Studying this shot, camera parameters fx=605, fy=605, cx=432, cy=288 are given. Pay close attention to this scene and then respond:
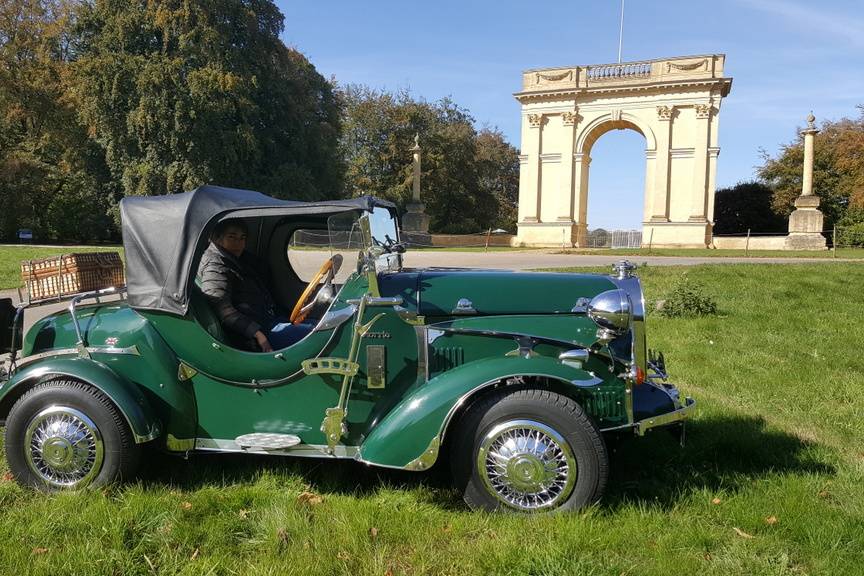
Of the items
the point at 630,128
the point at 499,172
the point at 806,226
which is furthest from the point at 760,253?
the point at 499,172

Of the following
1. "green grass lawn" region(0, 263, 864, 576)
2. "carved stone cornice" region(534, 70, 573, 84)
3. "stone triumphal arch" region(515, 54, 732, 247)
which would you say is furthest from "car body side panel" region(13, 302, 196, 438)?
"carved stone cornice" region(534, 70, 573, 84)

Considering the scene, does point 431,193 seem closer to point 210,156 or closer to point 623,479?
point 210,156

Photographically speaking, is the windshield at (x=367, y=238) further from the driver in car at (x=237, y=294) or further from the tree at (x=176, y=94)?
the tree at (x=176, y=94)

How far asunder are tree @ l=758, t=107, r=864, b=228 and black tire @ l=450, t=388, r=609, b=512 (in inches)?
1524

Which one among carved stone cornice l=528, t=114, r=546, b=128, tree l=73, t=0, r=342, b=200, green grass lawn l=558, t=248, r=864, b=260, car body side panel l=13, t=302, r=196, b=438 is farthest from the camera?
carved stone cornice l=528, t=114, r=546, b=128

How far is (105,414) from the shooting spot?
10.9 ft

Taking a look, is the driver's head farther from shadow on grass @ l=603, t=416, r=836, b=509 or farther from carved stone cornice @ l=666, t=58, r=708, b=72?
carved stone cornice @ l=666, t=58, r=708, b=72

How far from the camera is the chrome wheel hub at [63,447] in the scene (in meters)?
3.34

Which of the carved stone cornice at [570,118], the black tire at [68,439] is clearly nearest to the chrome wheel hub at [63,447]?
the black tire at [68,439]

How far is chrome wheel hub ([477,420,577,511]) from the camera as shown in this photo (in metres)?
3.07

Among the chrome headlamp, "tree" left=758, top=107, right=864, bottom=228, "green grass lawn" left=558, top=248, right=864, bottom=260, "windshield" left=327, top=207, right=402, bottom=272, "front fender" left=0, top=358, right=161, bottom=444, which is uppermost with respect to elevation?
"tree" left=758, top=107, right=864, bottom=228

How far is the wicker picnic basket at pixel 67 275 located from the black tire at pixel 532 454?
2802 mm

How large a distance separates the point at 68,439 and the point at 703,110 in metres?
37.7

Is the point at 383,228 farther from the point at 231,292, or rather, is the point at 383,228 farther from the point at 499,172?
the point at 499,172
